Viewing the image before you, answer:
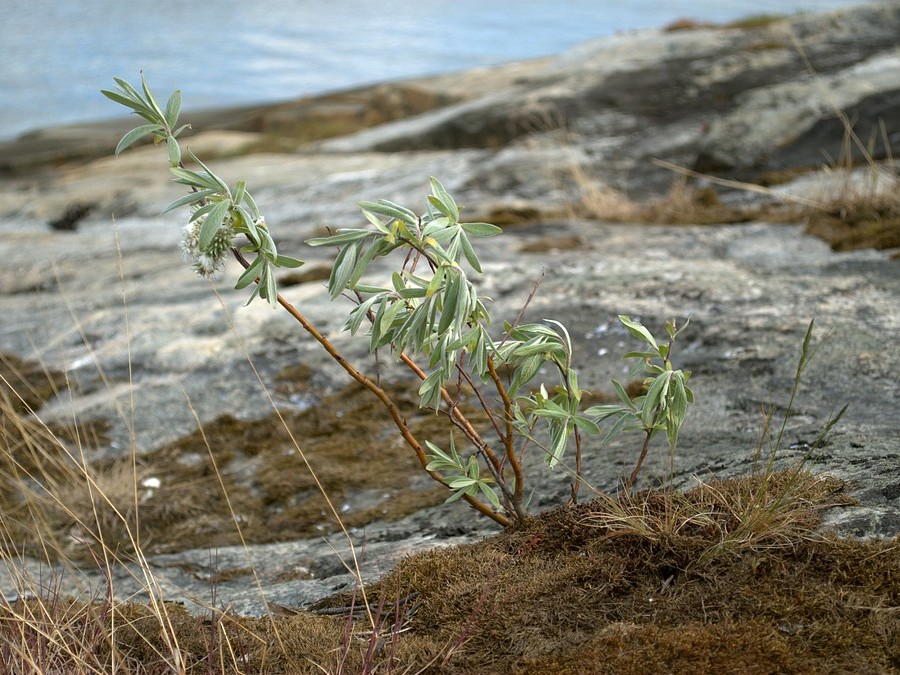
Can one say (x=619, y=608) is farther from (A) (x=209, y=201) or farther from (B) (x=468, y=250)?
(A) (x=209, y=201)

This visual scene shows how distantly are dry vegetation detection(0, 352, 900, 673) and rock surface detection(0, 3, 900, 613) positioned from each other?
0.17 m

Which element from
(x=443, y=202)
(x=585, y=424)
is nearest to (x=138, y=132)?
(x=443, y=202)

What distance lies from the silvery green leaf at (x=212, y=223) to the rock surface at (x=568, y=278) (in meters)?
0.67

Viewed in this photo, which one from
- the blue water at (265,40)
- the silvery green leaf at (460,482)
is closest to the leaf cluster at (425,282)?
the silvery green leaf at (460,482)

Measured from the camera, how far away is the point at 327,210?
10062mm

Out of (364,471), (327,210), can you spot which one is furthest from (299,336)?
(327,210)

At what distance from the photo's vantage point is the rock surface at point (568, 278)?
3404mm

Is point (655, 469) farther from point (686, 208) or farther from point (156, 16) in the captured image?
point (156, 16)

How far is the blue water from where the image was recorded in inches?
1248

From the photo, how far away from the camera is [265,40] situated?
39.7m

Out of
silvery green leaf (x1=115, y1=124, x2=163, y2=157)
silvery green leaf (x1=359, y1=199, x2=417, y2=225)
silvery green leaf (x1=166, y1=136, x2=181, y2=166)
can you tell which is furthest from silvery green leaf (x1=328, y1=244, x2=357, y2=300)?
silvery green leaf (x1=115, y1=124, x2=163, y2=157)

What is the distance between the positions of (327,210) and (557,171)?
259 cm

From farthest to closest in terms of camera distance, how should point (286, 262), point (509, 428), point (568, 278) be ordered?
1. point (568, 278)
2. point (509, 428)
3. point (286, 262)

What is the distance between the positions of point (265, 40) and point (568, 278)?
122 feet
